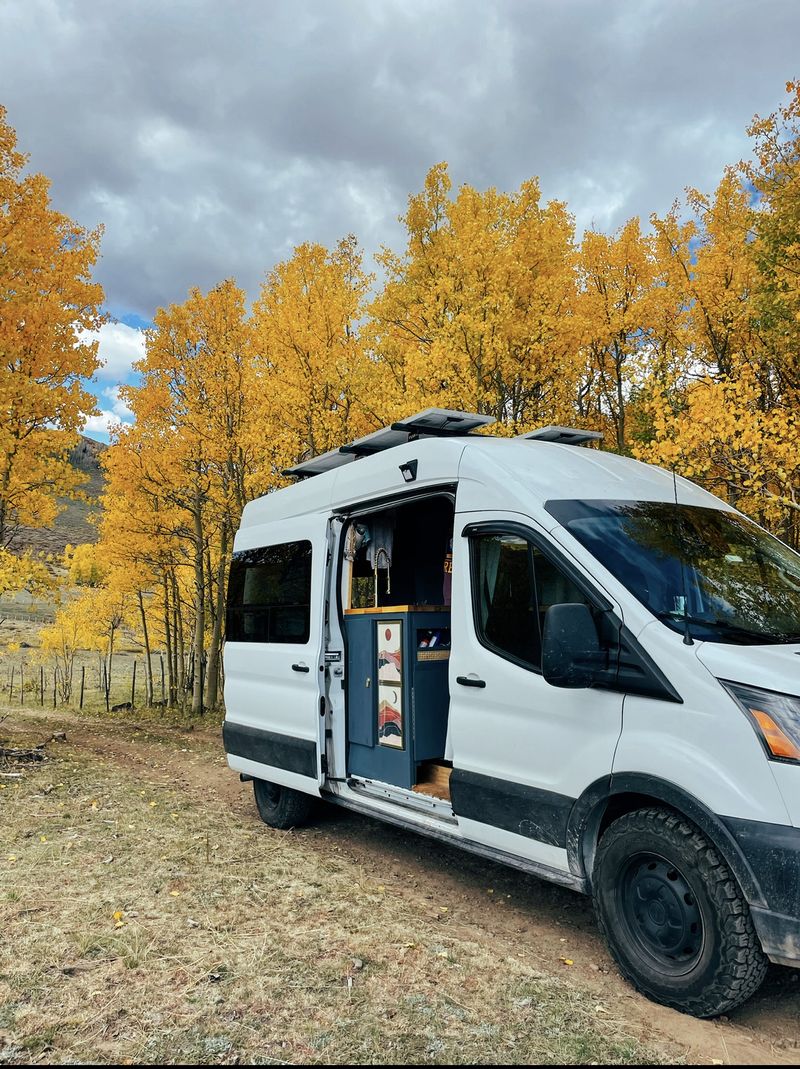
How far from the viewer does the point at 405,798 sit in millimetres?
4883

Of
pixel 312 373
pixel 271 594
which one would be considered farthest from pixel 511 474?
pixel 312 373

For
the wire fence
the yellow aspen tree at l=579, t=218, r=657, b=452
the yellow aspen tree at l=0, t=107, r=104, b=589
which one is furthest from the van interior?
the wire fence

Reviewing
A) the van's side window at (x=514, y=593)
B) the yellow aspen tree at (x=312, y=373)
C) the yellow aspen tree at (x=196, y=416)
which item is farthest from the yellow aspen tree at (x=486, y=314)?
the van's side window at (x=514, y=593)

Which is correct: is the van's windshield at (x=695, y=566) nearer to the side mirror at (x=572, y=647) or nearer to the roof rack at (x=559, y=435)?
the side mirror at (x=572, y=647)

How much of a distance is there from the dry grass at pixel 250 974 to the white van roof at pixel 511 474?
233 centimetres

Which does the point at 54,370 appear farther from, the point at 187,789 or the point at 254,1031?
the point at 254,1031

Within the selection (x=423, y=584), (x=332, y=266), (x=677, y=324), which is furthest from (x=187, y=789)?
(x=677, y=324)

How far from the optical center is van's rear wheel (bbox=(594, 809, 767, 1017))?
113 inches

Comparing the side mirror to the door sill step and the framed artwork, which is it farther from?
the framed artwork

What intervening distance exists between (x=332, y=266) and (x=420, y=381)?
390 cm

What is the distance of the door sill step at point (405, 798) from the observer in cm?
450

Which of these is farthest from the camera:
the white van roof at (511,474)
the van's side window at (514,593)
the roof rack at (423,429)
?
the roof rack at (423,429)

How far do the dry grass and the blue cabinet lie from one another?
85 cm

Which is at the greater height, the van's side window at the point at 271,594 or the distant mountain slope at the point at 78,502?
the distant mountain slope at the point at 78,502
